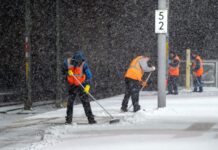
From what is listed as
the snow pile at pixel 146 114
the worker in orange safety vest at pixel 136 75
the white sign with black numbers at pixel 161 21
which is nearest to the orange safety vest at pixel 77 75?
the snow pile at pixel 146 114

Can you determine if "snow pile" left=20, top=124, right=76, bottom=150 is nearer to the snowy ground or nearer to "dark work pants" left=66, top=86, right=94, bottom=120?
the snowy ground

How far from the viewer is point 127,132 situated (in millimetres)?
11008

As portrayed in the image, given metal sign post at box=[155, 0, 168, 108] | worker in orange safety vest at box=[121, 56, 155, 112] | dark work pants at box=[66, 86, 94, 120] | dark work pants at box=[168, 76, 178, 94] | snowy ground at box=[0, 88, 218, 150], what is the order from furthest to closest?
dark work pants at box=[168, 76, 178, 94], metal sign post at box=[155, 0, 168, 108], worker in orange safety vest at box=[121, 56, 155, 112], dark work pants at box=[66, 86, 94, 120], snowy ground at box=[0, 88, 218, 150]

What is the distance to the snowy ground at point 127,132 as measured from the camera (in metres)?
9.47

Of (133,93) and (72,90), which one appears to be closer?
(72,90)

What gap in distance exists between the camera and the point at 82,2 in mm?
35125

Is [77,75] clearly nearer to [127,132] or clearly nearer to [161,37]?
[127,132]

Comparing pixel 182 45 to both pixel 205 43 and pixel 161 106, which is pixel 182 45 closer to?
pixel 205 43

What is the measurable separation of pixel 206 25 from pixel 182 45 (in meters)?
2.11

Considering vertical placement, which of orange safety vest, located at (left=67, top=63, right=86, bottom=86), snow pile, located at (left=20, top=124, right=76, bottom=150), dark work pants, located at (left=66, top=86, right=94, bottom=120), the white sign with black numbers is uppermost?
the white sign with black numbers

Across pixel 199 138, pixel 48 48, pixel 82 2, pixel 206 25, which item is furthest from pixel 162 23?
pixel 206 25

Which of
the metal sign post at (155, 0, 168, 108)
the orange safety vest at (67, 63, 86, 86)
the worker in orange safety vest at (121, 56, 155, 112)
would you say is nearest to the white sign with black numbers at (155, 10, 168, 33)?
the metal sign post at (155, 0, 168, 108)

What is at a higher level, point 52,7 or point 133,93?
point 52,7

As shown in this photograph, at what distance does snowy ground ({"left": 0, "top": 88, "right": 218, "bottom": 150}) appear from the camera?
9.47 meters
